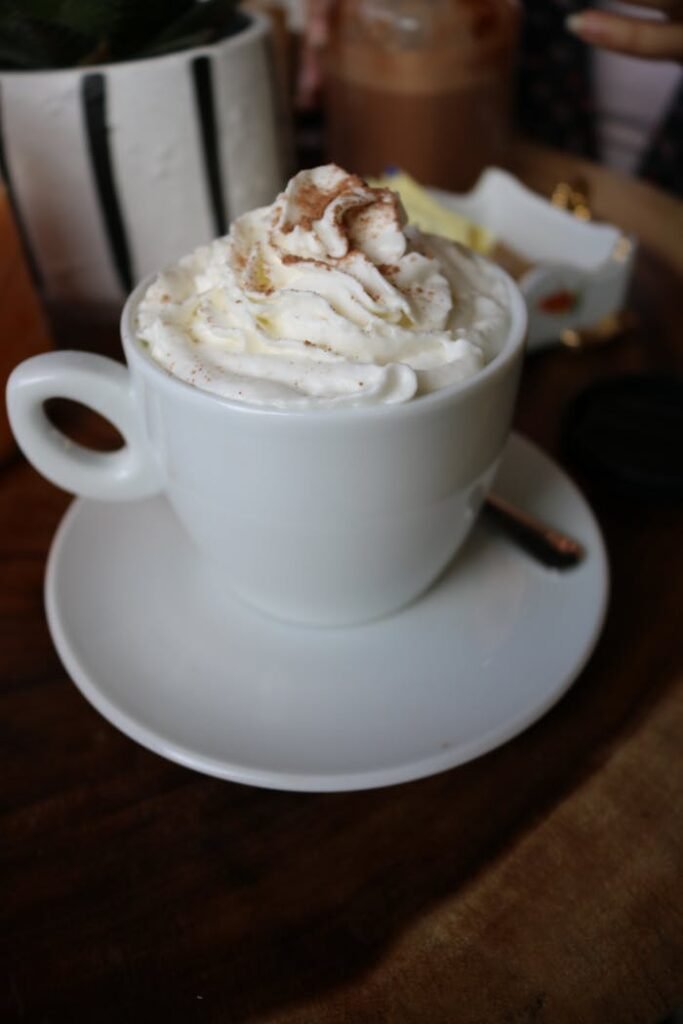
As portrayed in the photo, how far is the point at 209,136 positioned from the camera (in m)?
0.87

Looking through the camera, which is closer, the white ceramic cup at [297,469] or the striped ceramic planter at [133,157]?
the white ceramic cup at [297,469]

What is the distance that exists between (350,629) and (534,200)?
732mm

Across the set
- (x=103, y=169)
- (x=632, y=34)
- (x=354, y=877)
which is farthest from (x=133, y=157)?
(x=354, y=877)

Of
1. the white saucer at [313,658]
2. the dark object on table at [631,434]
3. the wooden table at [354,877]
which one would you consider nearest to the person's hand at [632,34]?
the dark object on table at [631,434]

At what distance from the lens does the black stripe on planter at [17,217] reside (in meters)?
0.82

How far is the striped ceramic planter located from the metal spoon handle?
46 cm

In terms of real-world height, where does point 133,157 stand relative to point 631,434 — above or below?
above

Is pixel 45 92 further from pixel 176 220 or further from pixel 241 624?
pixel 241 624

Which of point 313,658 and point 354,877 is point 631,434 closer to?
point 313,658

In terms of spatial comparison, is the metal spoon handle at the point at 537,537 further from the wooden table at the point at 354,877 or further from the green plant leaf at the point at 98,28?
the green plant leaf at the point at 98,28

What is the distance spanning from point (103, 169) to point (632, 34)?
0.52 metres

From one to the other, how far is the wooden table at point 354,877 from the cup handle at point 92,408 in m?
0.13

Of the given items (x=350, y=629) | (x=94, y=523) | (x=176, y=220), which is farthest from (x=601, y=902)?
(x=176, y=220)

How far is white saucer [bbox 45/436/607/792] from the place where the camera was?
1.73 feet
